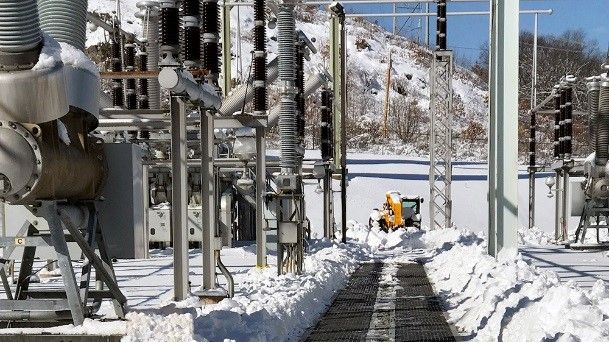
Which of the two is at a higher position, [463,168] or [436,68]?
[436,68]

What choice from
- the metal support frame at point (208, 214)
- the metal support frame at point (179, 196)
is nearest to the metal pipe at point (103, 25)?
the metal support frame at point (208, 214)

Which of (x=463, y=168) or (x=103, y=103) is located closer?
(x=103, y=103)

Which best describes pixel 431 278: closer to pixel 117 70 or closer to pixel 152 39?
pixel 152 39

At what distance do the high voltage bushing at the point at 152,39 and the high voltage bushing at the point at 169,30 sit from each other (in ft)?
28.7

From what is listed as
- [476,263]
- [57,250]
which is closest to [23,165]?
[57,250]

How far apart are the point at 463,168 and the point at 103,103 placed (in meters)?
34.1

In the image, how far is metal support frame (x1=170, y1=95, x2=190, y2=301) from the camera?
9719 millimetres

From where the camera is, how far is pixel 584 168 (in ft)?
72.3

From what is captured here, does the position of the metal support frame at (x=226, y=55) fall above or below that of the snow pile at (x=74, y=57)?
above

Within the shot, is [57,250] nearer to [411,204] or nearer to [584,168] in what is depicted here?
[584,168]

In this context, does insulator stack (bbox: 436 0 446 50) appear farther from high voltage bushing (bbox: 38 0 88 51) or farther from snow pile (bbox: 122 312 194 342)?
snow pile (bbox: 122 312 194 342)

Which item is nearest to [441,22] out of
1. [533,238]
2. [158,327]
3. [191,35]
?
[533,238]

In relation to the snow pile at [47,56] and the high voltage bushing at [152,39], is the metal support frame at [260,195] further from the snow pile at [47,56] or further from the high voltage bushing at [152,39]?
the snow pile at [47,56]

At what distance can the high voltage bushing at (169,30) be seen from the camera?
938 cm
